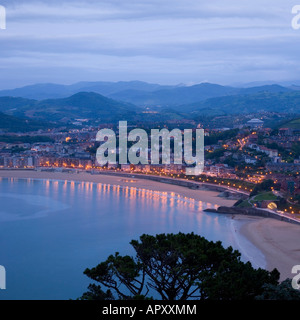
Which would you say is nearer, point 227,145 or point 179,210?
point 179,210

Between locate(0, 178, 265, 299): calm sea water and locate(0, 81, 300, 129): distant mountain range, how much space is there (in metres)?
24.8

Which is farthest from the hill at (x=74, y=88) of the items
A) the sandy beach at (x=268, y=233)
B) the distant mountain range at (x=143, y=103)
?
the sandy beach at (x=268, y=233)

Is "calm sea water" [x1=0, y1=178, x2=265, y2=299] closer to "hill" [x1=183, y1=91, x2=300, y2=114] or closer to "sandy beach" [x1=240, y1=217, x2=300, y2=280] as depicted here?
"sandy beach" [x1=240, y1=217, x2=300, y2=280]

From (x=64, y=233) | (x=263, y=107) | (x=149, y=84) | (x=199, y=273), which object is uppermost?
(x=149, y=84)

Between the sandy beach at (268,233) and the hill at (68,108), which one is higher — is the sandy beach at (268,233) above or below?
below

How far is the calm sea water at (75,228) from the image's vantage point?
4633 millimetres

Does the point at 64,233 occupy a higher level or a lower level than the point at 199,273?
lower

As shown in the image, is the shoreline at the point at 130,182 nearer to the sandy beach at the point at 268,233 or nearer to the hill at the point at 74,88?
the sandy beach at the point at 268,233

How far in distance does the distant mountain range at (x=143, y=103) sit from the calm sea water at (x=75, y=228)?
24.8m

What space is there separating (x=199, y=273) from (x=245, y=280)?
1.09ft

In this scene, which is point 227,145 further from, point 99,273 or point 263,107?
point 263,107

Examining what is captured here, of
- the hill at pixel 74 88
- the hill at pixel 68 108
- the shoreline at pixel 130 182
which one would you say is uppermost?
the hill at pixel 74 88

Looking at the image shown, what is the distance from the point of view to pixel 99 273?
282 centimetres

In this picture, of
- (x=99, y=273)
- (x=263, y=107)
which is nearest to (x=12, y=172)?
(x=99, y=273)
